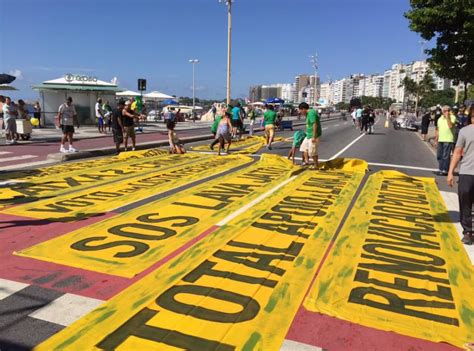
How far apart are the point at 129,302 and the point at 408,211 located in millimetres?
5275

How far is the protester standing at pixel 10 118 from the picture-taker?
16.8 metres

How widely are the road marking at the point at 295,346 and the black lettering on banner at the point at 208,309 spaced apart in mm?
418

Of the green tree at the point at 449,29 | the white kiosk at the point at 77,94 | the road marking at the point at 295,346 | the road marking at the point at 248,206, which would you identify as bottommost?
the road marking at the point at 295,346

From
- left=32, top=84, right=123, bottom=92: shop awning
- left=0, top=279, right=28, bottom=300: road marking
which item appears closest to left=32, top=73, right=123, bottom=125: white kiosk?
left=32, top=84, right=123, bottom=92: shop awning

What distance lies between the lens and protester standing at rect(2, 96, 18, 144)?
55.2ft

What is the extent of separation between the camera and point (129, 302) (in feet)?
11.9

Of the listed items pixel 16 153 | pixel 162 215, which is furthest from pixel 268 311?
pixel 16 153

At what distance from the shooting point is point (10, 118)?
1705 cm

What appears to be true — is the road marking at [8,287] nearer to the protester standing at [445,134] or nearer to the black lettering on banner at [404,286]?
the black lettering on banner at [404,286]

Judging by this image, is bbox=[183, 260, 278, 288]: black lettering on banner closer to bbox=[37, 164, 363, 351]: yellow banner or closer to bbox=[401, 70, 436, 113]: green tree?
bbox=[37, 164, 363, 351]: yellow banner

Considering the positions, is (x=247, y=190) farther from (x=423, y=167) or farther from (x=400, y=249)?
(x=423, y=167)

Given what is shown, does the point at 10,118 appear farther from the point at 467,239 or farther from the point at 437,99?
the point at 437,99

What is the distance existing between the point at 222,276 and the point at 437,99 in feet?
422

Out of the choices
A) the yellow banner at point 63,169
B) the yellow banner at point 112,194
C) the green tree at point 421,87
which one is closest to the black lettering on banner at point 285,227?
the yellow banner at point 112,194
